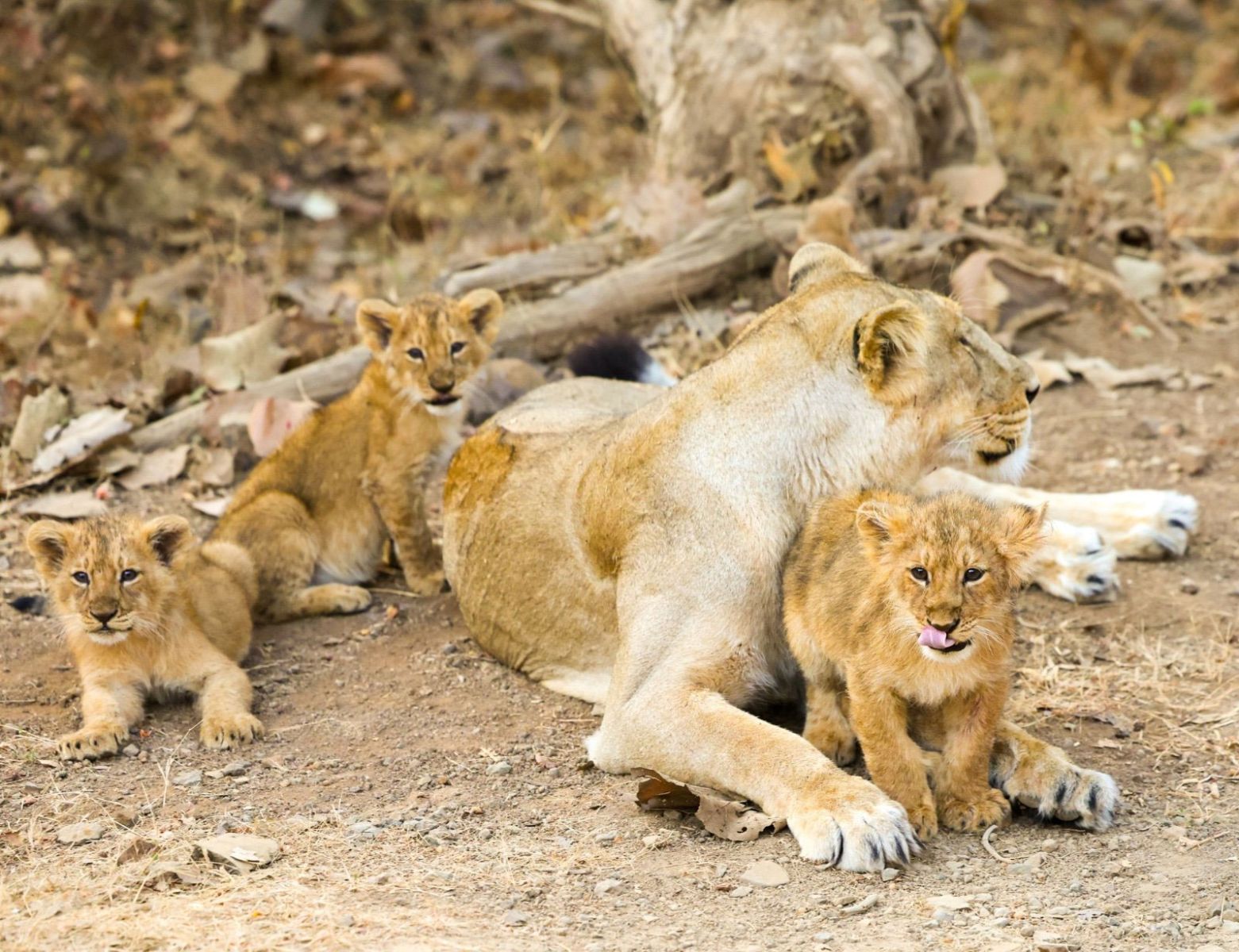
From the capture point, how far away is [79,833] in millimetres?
4609

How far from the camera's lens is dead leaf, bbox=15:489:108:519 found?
7016 mm

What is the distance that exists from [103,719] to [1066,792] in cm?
303

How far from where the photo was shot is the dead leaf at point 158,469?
7.38m

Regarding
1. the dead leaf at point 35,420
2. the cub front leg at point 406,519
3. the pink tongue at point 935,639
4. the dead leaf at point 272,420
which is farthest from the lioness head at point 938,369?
the dead leaf at point 35,420

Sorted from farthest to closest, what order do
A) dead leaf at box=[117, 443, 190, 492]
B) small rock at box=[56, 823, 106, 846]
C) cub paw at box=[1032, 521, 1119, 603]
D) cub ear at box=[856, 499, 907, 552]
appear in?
dead leaf at box=[117, 443, 190, 492] → cub paw at box=[1032, 521, 1119, 603] → small rock at box=[56, 823, 106, 846] → cub ear at box=[856, 499, 907, 552]

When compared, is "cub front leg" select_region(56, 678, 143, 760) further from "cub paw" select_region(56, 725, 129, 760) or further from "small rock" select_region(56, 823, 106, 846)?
"small rock" select_region(56, 823, 106, 846)

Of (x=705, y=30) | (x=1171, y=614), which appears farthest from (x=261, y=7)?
(x=1171, y=614)

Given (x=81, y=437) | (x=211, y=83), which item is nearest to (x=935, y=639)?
(x=81, y=437)

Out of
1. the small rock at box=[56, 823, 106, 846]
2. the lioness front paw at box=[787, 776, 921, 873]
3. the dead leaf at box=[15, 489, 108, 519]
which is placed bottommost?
the dead leaf at box=[15, 489, 108, 519]

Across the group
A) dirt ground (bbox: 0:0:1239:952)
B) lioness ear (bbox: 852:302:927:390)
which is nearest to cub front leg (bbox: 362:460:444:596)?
dirt ground (bbox: 0:0:1239:952)

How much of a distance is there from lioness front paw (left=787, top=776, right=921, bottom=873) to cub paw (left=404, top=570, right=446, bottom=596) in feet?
8.72

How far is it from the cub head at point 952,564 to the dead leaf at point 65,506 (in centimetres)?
384

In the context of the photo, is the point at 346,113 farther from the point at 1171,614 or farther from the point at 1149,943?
the point at 1149,943

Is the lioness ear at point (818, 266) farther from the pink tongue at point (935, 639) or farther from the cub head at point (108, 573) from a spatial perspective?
the cub head at point (108, 573)
